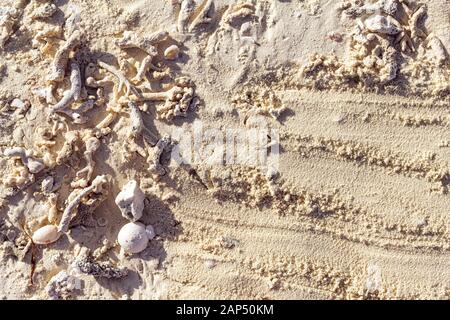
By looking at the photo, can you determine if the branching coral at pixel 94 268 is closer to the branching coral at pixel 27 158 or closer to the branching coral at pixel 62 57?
the branching coral at pixel 27 158

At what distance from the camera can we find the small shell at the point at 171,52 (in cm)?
293

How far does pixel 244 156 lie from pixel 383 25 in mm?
1091

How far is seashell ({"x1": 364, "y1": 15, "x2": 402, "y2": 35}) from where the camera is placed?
2.88m

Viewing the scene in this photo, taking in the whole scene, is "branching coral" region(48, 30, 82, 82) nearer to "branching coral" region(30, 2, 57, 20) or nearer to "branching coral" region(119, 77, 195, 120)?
"branching coral" region(30, 2, 57, 20)

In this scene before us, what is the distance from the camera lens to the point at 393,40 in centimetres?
292

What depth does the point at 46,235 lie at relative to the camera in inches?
114

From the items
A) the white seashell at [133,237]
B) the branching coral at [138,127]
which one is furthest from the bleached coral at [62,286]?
the branching coral at [138,127]

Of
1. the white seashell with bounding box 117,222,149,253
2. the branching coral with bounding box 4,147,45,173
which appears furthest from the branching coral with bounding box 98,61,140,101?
the white seashell with bounding box 117,222,149,253

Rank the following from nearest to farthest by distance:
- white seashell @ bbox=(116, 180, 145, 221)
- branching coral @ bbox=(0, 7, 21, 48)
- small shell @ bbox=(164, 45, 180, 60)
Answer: white seashell @ bbox=(116, 180, 145, 221) → small shell @ bbox=(164, 45, 180, 60) → branching coral @ bbox=(0, 7, 21, 48)

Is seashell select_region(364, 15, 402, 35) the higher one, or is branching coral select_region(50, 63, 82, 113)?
seashell select_region(364, 15, 402, 35)

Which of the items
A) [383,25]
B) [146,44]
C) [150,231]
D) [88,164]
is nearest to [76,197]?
[88,164]

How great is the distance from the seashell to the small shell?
112cm

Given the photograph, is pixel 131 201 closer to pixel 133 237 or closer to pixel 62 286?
pixel 133 237
